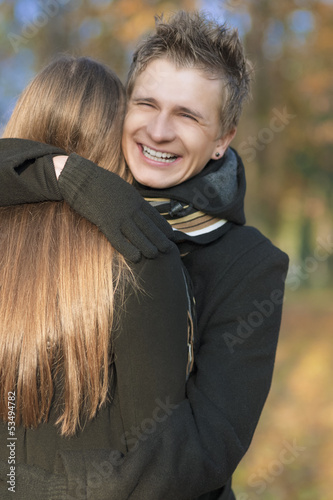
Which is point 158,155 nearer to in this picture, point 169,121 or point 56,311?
point 169,121

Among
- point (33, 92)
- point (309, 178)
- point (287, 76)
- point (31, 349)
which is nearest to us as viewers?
point (31, 349)

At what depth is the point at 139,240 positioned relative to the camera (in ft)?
4.82

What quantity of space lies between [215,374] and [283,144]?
11213mm

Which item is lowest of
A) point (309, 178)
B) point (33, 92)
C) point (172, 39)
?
point (309, 178)

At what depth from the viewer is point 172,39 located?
2.15 meters

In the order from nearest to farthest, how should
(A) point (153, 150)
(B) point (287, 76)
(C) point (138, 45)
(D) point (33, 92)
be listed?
1. (D) point (33, 92)
2. (A) point (153, 150)
3. (C) point (138, 45)
4. (B) point (287, 76)

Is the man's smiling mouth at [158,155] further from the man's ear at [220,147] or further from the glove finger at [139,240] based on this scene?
the glove finger at [139,240]

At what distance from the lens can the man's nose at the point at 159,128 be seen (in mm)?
2071

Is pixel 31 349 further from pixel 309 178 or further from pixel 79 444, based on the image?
pixel 309 178

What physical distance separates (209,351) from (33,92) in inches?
38.1

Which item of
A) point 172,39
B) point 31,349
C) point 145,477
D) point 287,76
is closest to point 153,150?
point 172,39

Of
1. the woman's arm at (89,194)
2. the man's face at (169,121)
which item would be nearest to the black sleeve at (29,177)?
the woman's arm at (89,194)

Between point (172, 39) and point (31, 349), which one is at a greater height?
point (172, 39)

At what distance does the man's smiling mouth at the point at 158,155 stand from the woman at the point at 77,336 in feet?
1.61
